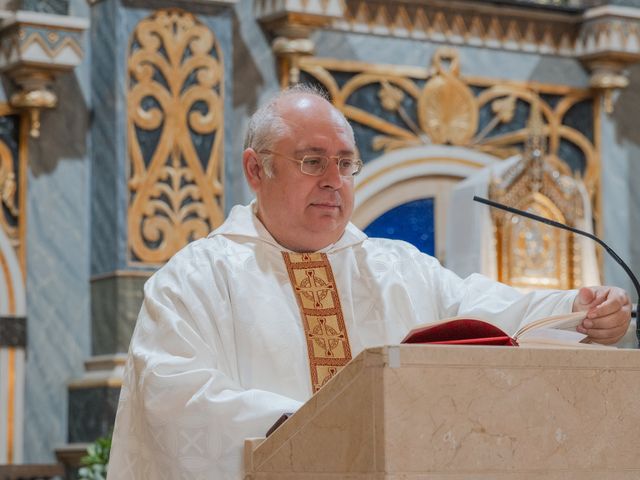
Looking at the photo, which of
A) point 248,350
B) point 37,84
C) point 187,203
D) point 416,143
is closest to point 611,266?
point 416,143

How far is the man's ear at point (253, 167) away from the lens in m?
4.08

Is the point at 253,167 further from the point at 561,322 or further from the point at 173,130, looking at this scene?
the point at 173,130

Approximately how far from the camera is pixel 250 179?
13.4 feet

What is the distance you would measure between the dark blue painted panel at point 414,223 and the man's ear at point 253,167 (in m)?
4.47

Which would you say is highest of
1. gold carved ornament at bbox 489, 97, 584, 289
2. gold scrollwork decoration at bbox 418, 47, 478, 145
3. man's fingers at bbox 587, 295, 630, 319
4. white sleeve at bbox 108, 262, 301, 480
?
gold scrollwork decoration at bbox 418, 47, 478, 145

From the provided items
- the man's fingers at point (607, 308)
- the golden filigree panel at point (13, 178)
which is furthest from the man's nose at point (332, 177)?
the golden filigree panel at point (13, 178)

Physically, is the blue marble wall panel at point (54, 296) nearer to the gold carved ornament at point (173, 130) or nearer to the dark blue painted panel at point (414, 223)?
the gold carved ornament at point (173, 130)

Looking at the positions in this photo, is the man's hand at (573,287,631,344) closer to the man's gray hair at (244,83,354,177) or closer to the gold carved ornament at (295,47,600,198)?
the man's gray hair at (244,83,354,177)

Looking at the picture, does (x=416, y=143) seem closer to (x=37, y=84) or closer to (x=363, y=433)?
(x=37, y=84)

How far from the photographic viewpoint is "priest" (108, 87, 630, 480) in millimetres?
3477

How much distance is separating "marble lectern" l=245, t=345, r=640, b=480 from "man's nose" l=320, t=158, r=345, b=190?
1045 millimetres

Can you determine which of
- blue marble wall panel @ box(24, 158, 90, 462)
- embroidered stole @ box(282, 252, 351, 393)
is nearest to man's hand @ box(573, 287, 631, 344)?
embroidered stole @ box(282, 252, 351, 393)

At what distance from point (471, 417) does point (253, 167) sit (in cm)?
152

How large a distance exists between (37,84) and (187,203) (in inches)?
39.5
